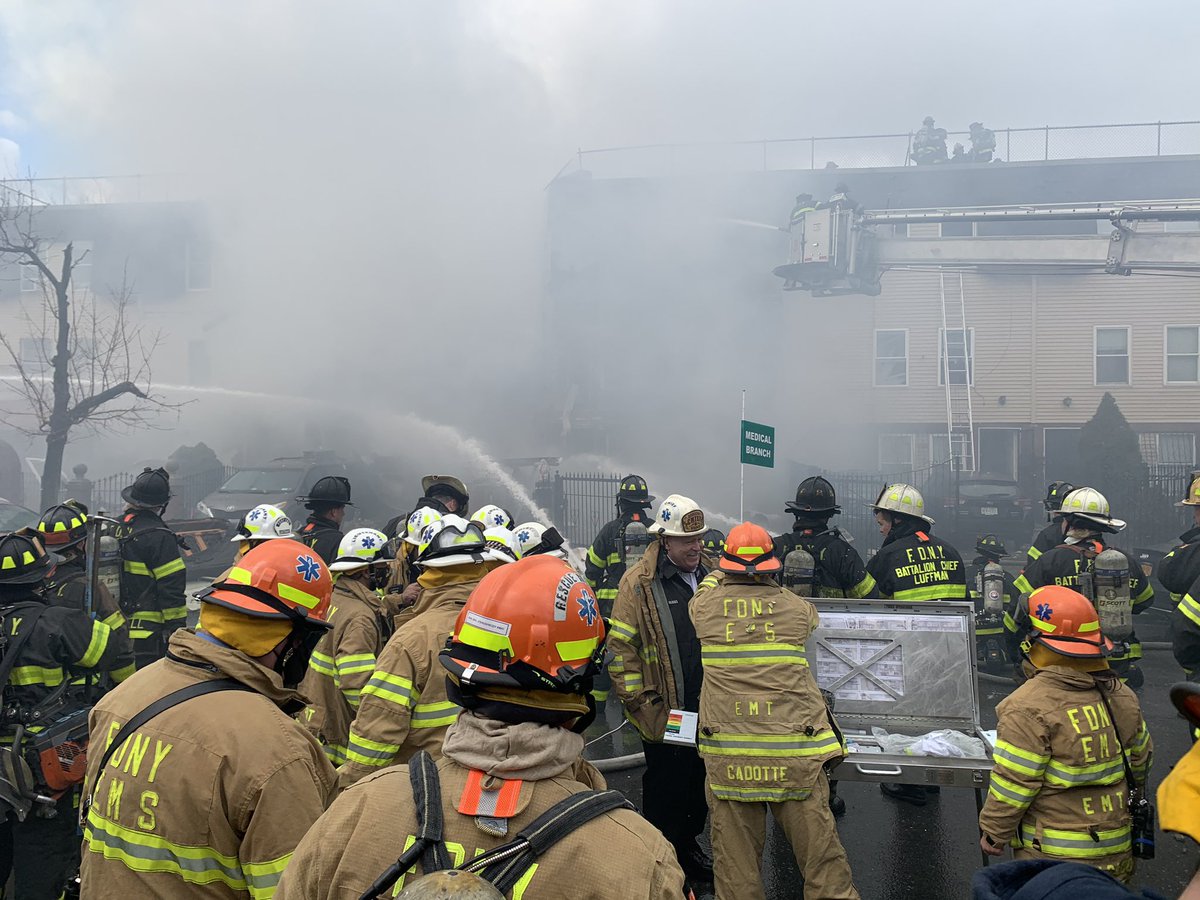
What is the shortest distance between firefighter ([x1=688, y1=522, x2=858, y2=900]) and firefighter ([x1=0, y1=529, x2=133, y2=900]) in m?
2.92

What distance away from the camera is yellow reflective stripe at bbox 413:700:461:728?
2.90 metres

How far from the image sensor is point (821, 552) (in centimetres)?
539

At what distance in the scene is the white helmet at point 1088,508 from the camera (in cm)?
564

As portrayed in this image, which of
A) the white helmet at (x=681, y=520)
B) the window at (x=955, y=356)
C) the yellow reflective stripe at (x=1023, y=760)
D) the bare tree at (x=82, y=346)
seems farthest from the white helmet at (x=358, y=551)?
the window at (x=955, y=356)

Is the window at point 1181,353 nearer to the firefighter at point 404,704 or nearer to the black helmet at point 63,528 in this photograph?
the firefighter at point 404,704

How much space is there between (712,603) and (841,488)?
13.8 m

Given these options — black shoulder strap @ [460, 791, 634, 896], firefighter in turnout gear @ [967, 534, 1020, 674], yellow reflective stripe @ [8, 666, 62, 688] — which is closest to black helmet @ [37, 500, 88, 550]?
yellow reflective stripe @ [8, 666, 62, 688]

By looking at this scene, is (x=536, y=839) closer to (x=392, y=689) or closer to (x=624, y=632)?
(x=392, y=689)

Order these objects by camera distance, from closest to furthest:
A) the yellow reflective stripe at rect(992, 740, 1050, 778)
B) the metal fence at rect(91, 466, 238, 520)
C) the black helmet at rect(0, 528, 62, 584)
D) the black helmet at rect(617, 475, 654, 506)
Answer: the yellow reflective stripe at rect(992, 740, 1050, 778), the black helmet at rect(0, 528, 62, 584), the black helmet at rect(617, 475, 654, 506), the metal fence at rect(91, 466, 238, 520)

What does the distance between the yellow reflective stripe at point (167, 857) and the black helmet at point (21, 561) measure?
2.44 m

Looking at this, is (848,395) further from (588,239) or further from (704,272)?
(588,239)

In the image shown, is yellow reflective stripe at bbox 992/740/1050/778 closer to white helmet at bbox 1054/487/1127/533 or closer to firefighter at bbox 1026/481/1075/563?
white helmet at bbox 1054/487/1127/533

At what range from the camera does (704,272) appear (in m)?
21.3

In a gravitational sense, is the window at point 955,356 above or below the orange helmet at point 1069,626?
above
